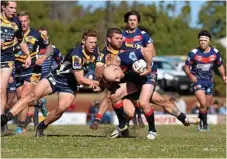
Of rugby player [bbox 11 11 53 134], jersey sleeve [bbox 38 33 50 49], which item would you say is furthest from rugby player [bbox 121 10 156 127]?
jersey sleeve [bbox 38 33 50 49]

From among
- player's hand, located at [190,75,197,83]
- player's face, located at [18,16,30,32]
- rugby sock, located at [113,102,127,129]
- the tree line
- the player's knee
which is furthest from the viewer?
the tree line

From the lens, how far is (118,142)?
38.1 ft

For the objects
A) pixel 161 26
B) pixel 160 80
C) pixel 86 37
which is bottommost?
pixel 160 80

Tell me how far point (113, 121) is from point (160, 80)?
16.2 meters

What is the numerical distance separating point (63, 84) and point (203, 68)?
17.8ft

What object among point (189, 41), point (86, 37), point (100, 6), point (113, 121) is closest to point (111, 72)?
point (86, 37)

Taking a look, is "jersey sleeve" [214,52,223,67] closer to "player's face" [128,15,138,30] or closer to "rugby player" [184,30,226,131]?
"rugby player" [184,30,226,131]

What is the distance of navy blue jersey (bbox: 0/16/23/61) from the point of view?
479 inches

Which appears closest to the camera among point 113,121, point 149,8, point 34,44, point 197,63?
point 34,44

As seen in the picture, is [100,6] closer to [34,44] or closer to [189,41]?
[189,41]

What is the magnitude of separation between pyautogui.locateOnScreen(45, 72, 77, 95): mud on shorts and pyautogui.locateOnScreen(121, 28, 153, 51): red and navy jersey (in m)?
1.36

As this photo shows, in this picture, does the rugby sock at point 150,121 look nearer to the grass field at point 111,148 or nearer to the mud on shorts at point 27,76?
the grass field at point 111,148

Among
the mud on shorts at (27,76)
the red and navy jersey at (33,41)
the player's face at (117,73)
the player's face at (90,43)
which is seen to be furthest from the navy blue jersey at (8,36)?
the mud on shorts at (27,76)

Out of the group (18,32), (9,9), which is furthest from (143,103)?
(9,9)
